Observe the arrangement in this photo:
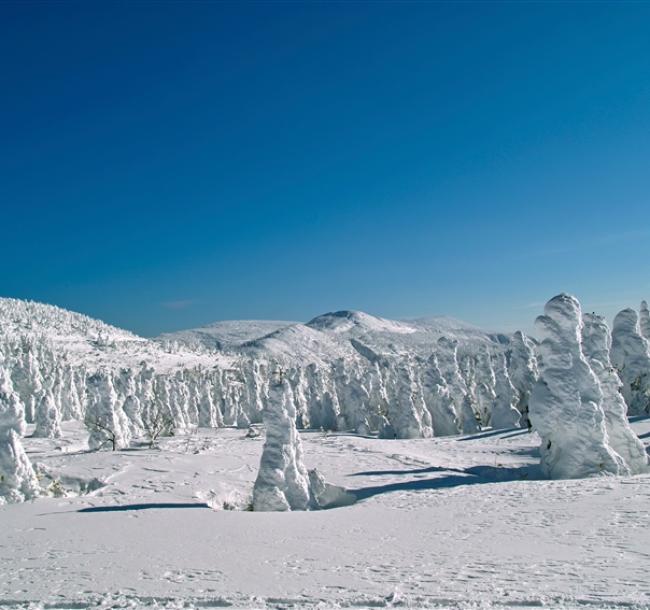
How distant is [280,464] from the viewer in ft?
65.9

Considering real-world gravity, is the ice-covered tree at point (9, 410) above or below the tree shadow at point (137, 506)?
above

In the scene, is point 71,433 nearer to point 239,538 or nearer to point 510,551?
point 239,538

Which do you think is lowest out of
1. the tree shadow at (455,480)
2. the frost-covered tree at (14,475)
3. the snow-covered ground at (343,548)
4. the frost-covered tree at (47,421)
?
the tree shadow at (455,480)

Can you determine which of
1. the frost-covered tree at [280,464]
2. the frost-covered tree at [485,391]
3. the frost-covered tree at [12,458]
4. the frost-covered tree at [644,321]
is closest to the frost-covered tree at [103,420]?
the frost-covered tree at [12,458]

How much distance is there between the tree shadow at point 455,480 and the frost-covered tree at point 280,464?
323 cm

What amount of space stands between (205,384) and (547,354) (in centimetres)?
6889

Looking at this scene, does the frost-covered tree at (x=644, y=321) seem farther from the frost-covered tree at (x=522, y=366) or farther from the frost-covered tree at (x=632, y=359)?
the frost-covered tree at (x=522, y=366)

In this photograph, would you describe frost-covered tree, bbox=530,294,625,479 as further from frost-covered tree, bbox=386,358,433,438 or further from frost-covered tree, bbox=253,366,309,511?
frost-covered tree, bbox=386,358,433,438

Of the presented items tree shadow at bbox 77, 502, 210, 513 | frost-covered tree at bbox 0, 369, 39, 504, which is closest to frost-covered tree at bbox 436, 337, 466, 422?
tree shadow at bbox 77, 502, 210, 513

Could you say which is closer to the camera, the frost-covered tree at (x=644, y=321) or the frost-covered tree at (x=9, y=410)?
the frost-covered tree at (x=9, y=410)

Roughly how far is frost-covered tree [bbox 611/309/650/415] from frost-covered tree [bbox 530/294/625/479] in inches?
→ 914

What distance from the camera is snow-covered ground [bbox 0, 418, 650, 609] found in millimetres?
8961

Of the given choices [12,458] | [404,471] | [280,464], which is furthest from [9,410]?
[404,471]

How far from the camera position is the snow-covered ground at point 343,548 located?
8.96m
